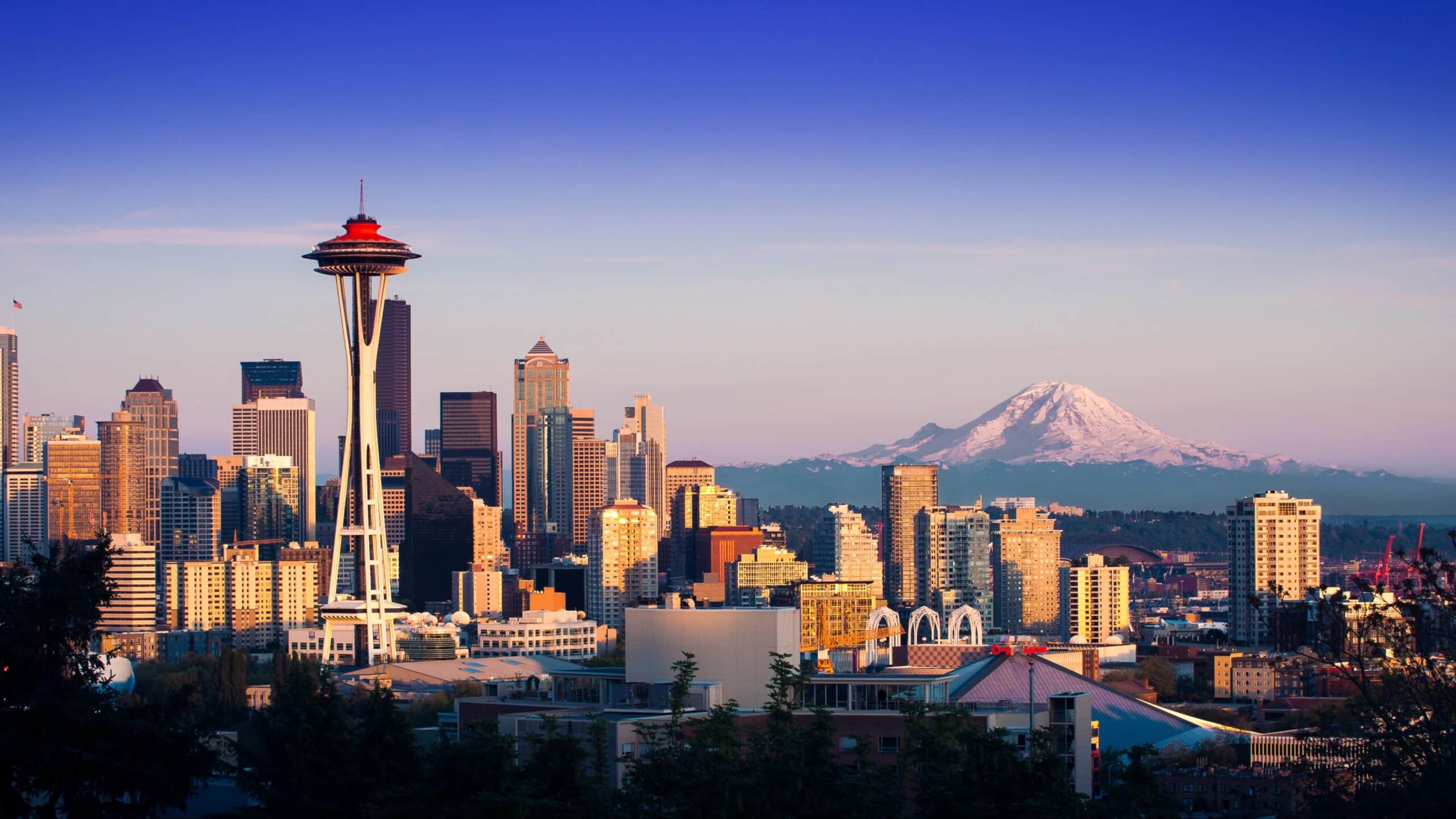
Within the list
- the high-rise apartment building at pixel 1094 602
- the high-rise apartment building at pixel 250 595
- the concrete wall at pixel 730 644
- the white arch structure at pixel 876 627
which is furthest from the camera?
the high-rise apartment building at pixel 250 595

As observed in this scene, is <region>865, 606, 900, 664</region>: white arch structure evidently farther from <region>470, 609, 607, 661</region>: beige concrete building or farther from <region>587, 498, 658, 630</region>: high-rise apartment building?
<region>587, 498, 658, 630</region>: high-rise apartment building

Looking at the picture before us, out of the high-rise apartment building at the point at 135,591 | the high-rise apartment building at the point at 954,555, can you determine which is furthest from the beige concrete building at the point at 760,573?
the high-rise apartment building at the point at 135,591

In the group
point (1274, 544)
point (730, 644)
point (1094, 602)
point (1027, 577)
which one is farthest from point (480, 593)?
point (730, 644)

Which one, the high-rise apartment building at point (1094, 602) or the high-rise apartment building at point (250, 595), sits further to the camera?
the high-rise apartment building at point (250, 595)

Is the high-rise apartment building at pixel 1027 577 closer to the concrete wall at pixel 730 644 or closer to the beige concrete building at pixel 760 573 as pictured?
the beige concrete building at pixel 760 573

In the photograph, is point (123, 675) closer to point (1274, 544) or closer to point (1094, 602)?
point (1274, 544)

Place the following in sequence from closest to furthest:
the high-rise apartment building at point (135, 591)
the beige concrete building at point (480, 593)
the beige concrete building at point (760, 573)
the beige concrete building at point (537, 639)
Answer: the beige concrete building at point (537, 639)
the high-rise apartment building at point (135, 591)
the beige concrete building at point (760, 573)
the beige concrete building at point (480, 593)

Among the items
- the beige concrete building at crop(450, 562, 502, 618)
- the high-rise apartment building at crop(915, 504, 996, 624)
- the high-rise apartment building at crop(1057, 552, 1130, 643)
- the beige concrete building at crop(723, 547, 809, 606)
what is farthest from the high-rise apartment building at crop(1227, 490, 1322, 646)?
the beige concrete building at crop(450, 562, 502, 618)
